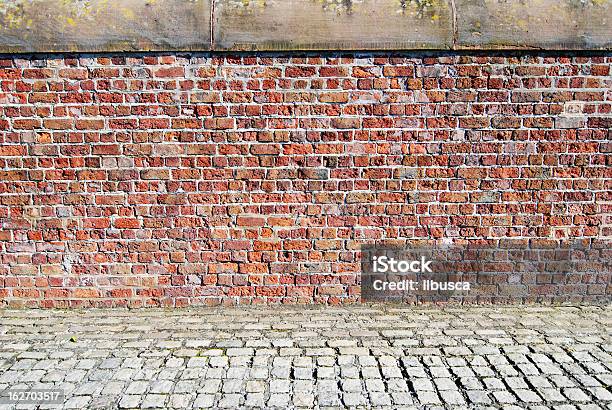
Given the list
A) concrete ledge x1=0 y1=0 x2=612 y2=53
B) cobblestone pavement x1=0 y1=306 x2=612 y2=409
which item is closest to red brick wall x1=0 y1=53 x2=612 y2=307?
concrete ledge x1=0 y1=0 x2=612 y2=53

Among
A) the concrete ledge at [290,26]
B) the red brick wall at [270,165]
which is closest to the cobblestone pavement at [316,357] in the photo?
the red brick wall at [270,165]

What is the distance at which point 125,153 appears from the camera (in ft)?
12.5

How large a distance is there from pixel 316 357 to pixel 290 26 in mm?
2535

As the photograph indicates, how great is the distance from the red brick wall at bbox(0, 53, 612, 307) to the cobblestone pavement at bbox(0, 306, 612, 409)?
1.27 feet

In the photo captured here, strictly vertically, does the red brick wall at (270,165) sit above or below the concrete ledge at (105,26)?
below

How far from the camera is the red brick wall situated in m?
3.78

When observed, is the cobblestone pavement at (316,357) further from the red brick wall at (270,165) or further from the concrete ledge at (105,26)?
the concrete ledge at (105,26)

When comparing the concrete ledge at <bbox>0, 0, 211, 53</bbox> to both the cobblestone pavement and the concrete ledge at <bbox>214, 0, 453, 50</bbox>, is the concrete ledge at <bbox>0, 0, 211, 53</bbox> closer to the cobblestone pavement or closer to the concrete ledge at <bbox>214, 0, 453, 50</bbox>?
the concrete ledge at <bbox>214, 0, 453, 50</bbox>

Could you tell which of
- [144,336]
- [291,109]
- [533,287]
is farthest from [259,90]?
[533,287]

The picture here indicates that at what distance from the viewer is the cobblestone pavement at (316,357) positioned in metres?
2.70

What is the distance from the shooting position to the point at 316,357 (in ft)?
10.3

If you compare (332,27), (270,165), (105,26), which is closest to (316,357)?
(270,165)

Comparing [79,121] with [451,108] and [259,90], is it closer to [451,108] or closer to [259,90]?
[259,90]

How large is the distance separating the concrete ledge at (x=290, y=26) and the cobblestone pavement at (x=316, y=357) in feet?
7.14
